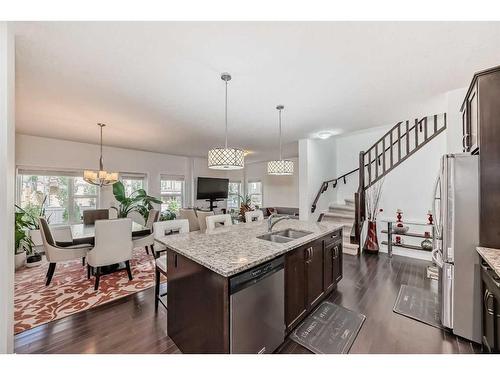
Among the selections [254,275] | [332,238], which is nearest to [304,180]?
[332,238]

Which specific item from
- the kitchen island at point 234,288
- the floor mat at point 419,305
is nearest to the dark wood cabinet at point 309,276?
the kitchen island at point 234,288

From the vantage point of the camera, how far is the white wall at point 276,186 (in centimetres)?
803

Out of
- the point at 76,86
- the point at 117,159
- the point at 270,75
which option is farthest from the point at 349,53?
the point at 117,159

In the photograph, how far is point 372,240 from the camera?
445 cm

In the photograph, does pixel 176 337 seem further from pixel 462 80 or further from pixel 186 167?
pixel 186 167

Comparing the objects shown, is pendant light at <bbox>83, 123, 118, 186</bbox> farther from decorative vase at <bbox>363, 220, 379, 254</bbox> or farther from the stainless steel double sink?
decorative vase at <bbox>363, 220, 379, 254</bbox>

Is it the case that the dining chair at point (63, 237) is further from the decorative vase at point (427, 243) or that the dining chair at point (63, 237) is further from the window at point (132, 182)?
the decorative vase at point (427, 243)

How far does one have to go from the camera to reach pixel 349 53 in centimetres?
183

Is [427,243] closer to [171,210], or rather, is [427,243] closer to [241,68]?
[241,68]

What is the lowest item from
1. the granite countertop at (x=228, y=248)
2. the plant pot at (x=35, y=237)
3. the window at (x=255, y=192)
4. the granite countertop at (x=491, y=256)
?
the plant pot at (x=35, y=237)

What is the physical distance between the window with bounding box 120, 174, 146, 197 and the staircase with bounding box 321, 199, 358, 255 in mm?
5365

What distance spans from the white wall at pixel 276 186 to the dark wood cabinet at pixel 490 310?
623cm

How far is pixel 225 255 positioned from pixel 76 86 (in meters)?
2.55

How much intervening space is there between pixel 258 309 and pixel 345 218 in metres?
4.00
